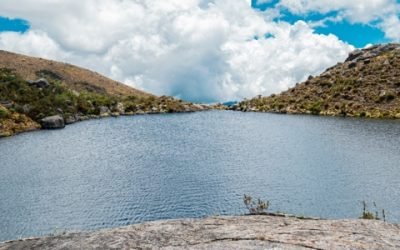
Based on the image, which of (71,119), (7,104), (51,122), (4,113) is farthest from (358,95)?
(7,104)

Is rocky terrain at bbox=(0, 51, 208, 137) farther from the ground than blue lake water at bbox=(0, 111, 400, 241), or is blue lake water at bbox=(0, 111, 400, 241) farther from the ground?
rocky terrain at bbox=(0, 51, 208, 137)

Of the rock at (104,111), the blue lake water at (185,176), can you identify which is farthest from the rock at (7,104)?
the rock at (104,111)

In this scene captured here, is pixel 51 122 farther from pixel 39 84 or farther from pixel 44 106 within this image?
Result: pixel 39 84

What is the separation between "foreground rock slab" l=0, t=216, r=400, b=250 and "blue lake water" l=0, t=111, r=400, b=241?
32.3 meters

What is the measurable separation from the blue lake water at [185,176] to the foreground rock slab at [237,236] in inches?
1271

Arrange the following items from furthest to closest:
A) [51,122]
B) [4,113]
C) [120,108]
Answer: [120,108] < [51,122] < [4,113]

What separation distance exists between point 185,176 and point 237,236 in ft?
171

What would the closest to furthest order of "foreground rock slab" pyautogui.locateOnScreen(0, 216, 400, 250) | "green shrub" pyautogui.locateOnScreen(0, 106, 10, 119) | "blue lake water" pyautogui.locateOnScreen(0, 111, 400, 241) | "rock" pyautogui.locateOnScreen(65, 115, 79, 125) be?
"foreground rock slab" pyautogui.locateOnScreen(0, 216, 400, 250) < "blue lake water" pyautogui.locateOnScreen(0, 111, 400, 241) < "green shrub" pyautogui.locateOnScreen(0, 106, 10, 119) < "rock" pyautogui.locateOnScreen(65, 115, 79, 125)

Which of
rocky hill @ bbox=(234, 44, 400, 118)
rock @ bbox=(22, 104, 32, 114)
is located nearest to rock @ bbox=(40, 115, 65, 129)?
rock @ bbox=(22, 104, 32, 114)

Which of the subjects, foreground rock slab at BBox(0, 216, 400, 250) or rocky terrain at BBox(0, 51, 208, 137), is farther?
rocky terrain at BBox(0, 51, 208, 137)

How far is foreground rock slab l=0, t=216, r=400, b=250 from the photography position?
1095 centimetres

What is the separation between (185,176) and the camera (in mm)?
63250

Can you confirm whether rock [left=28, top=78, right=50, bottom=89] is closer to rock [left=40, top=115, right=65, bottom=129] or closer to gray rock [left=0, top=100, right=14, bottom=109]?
gray rock [left=0, top=100, right=14, bottom=109]

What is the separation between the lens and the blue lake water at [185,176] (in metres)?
47.1
